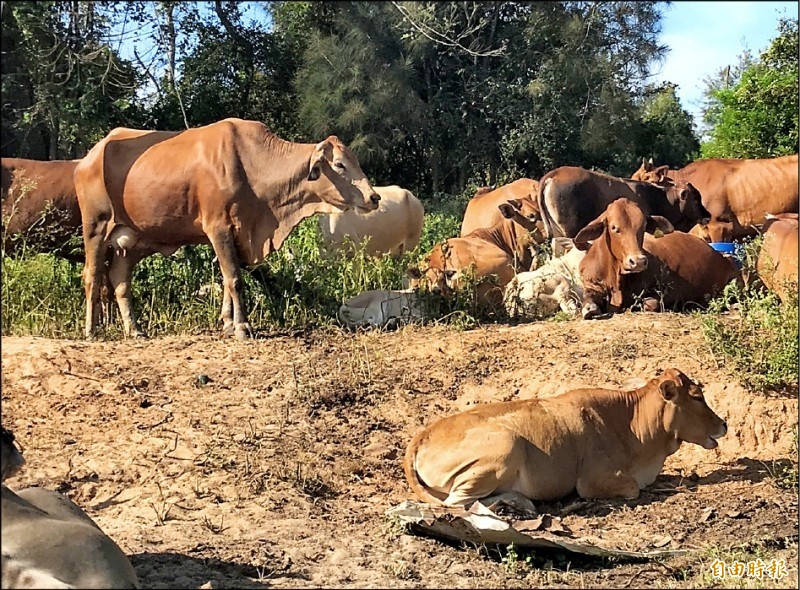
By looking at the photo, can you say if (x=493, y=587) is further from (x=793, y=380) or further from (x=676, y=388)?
(x=793, y=380)

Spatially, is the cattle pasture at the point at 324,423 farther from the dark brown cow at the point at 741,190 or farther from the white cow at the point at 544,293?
the dark brown cow at the point at 741,190

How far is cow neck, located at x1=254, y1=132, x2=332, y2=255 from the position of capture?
9.24 meters

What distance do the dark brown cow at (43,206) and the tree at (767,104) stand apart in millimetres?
10411

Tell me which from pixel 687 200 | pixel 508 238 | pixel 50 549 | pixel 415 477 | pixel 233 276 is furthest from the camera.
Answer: pixel 687 200

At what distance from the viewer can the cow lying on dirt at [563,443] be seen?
249 inches

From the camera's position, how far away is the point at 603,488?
262 inches

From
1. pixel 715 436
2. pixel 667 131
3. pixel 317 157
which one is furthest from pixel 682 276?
pixel 667 131

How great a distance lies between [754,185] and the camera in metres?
13.8

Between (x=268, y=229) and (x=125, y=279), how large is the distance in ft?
5.02

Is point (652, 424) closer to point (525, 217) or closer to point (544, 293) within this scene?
point (544, 293)

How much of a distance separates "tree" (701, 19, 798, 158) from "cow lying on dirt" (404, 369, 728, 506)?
10010mm

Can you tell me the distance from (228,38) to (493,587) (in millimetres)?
13381

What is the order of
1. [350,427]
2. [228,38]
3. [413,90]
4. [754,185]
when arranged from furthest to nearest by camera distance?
[413,90]
[228,38]
[754,185]
[350,427]

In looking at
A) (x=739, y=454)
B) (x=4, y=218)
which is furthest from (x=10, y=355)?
(x=739, y=454)
